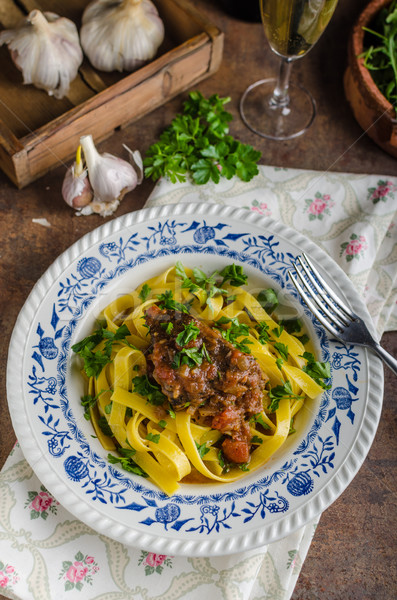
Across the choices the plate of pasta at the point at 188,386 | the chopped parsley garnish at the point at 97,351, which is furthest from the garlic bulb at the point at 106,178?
the chopped parsley garnish at the point at 97,351

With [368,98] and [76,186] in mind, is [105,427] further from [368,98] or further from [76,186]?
[368,98]

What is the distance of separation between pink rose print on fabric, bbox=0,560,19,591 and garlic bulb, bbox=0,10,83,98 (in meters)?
3.32

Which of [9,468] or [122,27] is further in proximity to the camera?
[122,27]

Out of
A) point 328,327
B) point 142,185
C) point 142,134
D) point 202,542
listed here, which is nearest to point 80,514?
point 202,542

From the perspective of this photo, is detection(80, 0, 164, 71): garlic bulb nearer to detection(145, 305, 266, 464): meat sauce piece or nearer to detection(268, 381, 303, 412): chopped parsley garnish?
detection(145, 305, 266, 464): meat sauce piece

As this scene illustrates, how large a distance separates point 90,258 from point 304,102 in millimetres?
2399

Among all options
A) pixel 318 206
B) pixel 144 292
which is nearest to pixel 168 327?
pixel 144 292

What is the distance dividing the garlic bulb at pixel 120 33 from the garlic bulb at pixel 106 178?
79 cm

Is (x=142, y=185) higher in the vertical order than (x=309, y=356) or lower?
higher

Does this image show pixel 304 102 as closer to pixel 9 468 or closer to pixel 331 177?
pixel 331 177

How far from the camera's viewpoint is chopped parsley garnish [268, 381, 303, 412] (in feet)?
12.5

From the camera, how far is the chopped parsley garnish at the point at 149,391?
12.4 ft

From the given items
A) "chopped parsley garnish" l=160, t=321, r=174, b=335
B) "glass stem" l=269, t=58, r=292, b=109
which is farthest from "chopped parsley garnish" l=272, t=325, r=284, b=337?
"glass stem" l=269, t=58, r=292, b=109

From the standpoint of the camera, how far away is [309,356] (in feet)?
12.8
